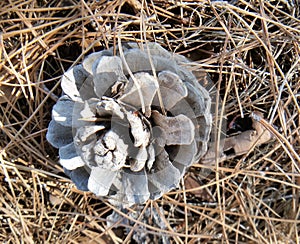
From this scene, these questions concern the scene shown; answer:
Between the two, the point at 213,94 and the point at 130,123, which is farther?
the point at 213,94

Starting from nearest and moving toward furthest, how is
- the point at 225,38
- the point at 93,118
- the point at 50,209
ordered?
the point at 93,118, the point at 225,38, the point at 50,209

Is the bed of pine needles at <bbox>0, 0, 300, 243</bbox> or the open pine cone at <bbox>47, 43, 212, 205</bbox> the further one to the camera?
the bed of pine needles at <bbox>0, 0, 300, 243</bbox>

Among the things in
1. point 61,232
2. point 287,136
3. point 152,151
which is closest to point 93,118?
point 152,151

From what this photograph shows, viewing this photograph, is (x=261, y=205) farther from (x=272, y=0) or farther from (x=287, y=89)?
(x=272, y=0)

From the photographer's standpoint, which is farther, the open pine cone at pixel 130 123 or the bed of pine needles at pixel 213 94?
the bed of pine needles at pixel 213 94
